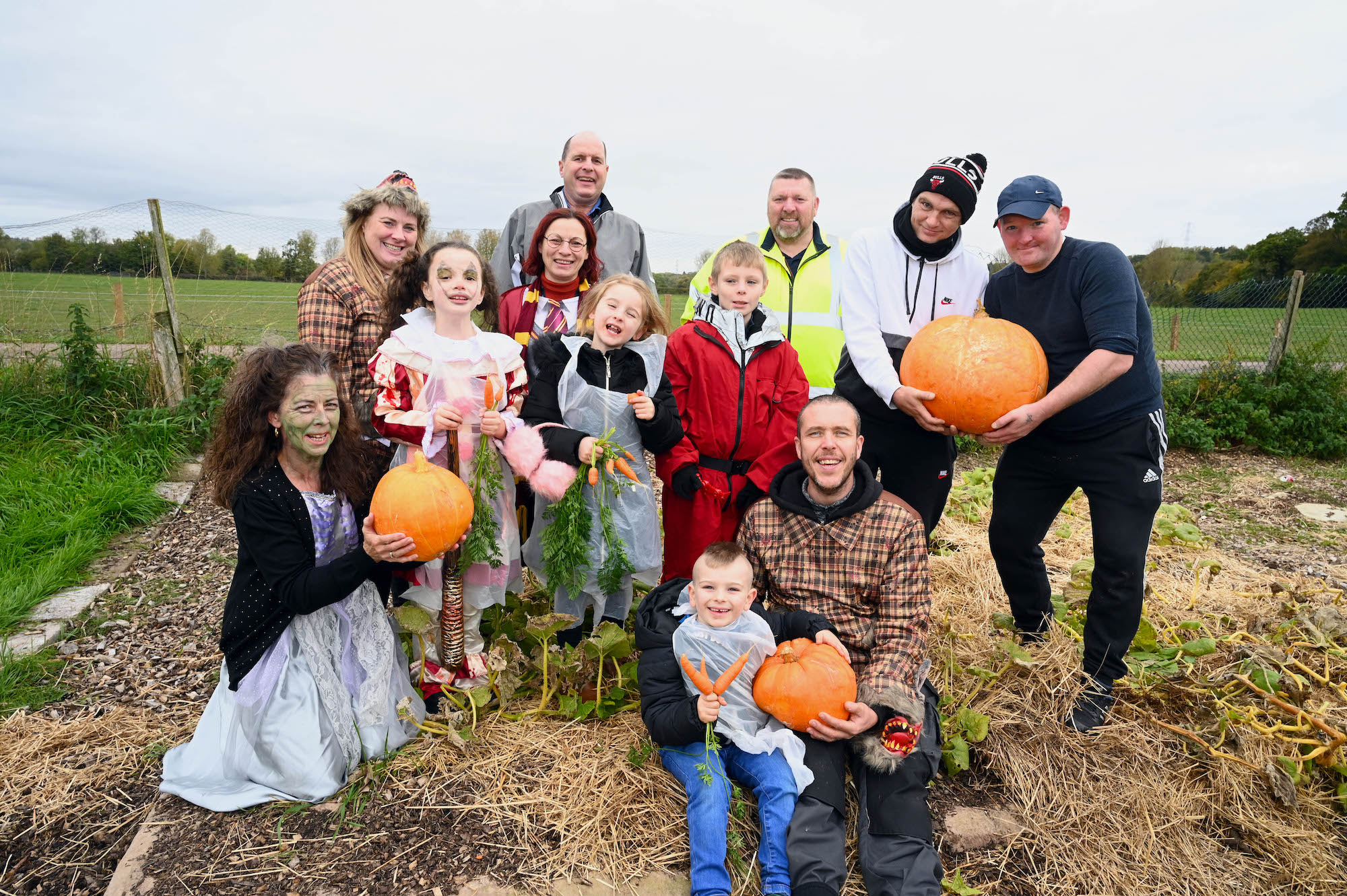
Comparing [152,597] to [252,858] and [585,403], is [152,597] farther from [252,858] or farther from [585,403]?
[585,403]

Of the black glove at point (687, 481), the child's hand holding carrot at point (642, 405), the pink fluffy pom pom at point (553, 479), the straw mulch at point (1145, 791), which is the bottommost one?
the straw mulch at point (1145, 791)

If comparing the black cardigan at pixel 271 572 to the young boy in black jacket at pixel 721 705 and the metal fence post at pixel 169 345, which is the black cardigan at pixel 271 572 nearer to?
the young boy in black jacket at pixel 721 705

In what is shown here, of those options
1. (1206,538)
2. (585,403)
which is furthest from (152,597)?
(1206,538)

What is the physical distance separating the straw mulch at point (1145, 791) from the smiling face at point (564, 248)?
8.84 feet

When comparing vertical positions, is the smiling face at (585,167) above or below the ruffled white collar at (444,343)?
above

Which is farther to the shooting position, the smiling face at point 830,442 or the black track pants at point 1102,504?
the black track pants at point 1102,504

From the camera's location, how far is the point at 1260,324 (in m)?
11.8

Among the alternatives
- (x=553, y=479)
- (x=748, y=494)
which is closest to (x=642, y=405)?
(x=553, y=479)

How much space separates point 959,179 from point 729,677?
2393 mm

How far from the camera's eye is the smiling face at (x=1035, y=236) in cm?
329

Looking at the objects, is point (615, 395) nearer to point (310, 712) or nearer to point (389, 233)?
point (389, 233)

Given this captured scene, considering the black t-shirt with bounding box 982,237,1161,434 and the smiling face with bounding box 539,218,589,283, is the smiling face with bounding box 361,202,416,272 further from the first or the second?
the black t-shirt with bounding box 982,237,1161,434

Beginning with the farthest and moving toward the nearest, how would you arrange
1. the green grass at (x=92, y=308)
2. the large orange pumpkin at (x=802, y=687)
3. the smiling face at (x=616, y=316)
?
the green grass at (x=92, y=308)
the smiling face at (x=616, y=316)
the large orange pumpkin at (x=802, y=687)

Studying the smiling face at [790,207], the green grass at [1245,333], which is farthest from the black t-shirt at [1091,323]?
the green grass at [1245,333]
